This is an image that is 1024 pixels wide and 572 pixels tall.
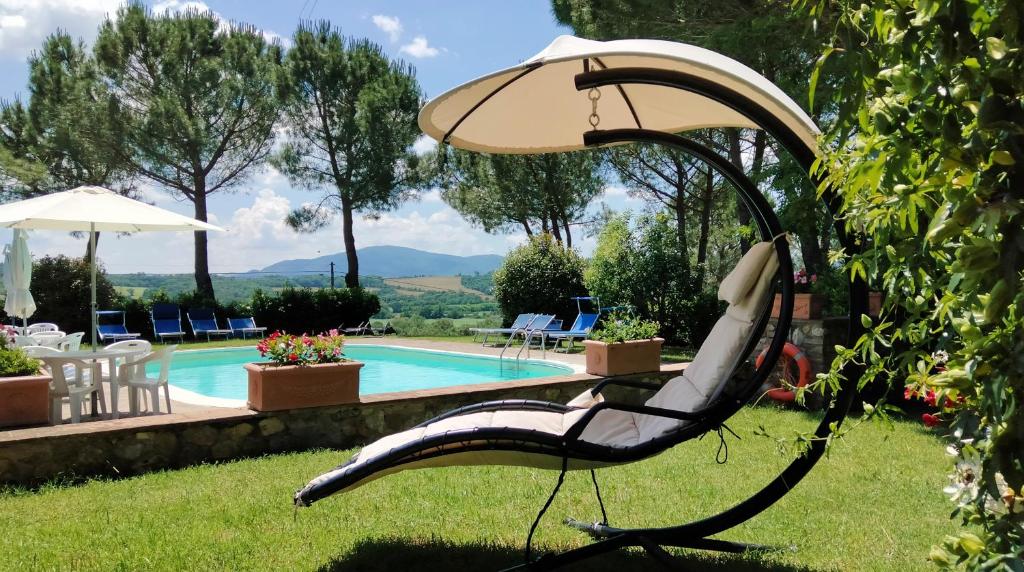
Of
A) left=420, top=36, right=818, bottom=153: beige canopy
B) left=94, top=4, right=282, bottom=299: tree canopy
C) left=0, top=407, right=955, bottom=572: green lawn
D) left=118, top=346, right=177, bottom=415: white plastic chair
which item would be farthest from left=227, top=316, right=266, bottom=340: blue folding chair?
left=420, top=36, right=818, bottom=153: beige canopy

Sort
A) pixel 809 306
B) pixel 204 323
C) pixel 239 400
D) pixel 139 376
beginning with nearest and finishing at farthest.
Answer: pixel 139 376
pixel 809 306
pixel 239 400
pixel 204 323

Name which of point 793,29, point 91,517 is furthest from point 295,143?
point 91,517

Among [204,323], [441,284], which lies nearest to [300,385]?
[204,323]

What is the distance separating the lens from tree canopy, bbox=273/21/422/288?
21000mm

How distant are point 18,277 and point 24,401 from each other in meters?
3.21

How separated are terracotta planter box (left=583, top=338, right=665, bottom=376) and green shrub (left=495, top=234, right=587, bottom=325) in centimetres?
822

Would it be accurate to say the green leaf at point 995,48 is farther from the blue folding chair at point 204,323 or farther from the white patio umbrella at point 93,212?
the blue folding chair at point 204,323

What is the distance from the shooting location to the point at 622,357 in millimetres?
7094

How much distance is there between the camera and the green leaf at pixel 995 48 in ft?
3.04

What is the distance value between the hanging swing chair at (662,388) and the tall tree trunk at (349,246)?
696 inches

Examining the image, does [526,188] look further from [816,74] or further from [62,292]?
[816,74]

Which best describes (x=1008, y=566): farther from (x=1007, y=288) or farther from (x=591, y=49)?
(x=591, y=49)

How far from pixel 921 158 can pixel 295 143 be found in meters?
21.7

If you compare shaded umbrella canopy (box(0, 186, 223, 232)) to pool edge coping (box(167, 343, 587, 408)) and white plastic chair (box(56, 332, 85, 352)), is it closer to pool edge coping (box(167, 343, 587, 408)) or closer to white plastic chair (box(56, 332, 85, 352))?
white plastic chair (box(56, 332, 85, 352))
